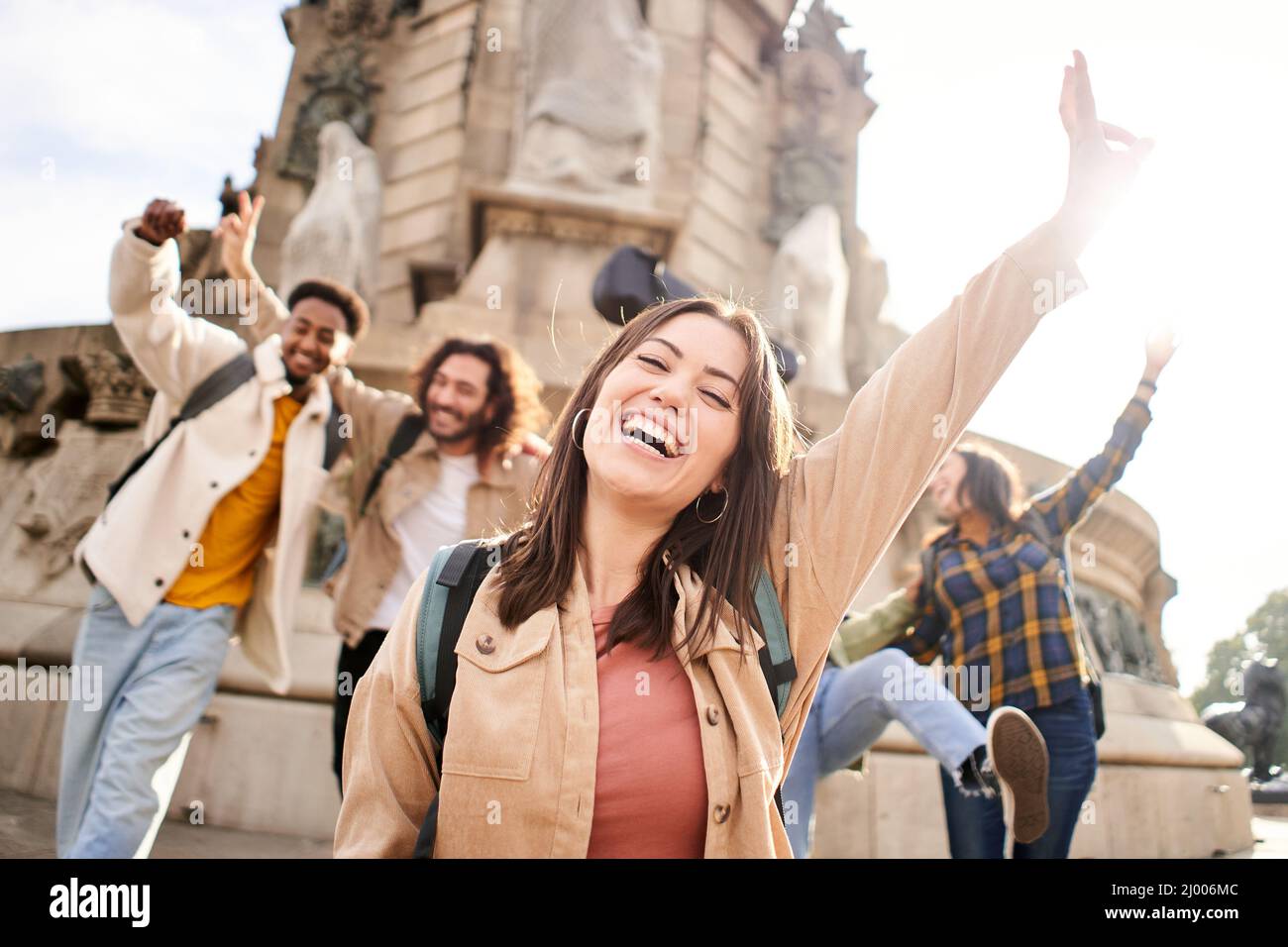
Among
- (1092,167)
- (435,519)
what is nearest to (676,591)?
(1092,167)

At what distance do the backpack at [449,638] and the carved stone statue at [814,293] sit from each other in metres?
7.94

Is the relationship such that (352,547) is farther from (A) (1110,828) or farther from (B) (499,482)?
(A) (1110,828)

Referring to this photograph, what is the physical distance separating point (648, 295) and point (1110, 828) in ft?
14.3

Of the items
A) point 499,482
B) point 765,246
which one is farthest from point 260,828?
point 765,246

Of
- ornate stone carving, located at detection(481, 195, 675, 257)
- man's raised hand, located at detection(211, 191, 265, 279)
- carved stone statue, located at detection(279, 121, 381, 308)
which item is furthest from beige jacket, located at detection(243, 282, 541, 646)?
carved stone statue, located at detection(279, 121, 381, 308)

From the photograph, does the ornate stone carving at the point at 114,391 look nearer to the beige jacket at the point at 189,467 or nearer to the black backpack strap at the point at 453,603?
the beige jacket at the point at 189,467

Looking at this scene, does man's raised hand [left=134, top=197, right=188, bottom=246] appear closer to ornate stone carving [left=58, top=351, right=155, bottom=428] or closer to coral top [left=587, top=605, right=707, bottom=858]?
coral top [left=587, top=605, right=707, bottom=858]

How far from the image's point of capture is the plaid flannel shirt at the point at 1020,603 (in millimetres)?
3549

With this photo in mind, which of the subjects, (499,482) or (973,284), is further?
(499,482)

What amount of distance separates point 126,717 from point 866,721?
8.00 feet

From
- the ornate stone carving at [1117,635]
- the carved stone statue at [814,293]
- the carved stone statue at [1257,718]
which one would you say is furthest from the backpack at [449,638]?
the carved stone statue at [1257,718]

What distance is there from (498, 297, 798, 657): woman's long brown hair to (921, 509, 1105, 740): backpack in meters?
2.20
